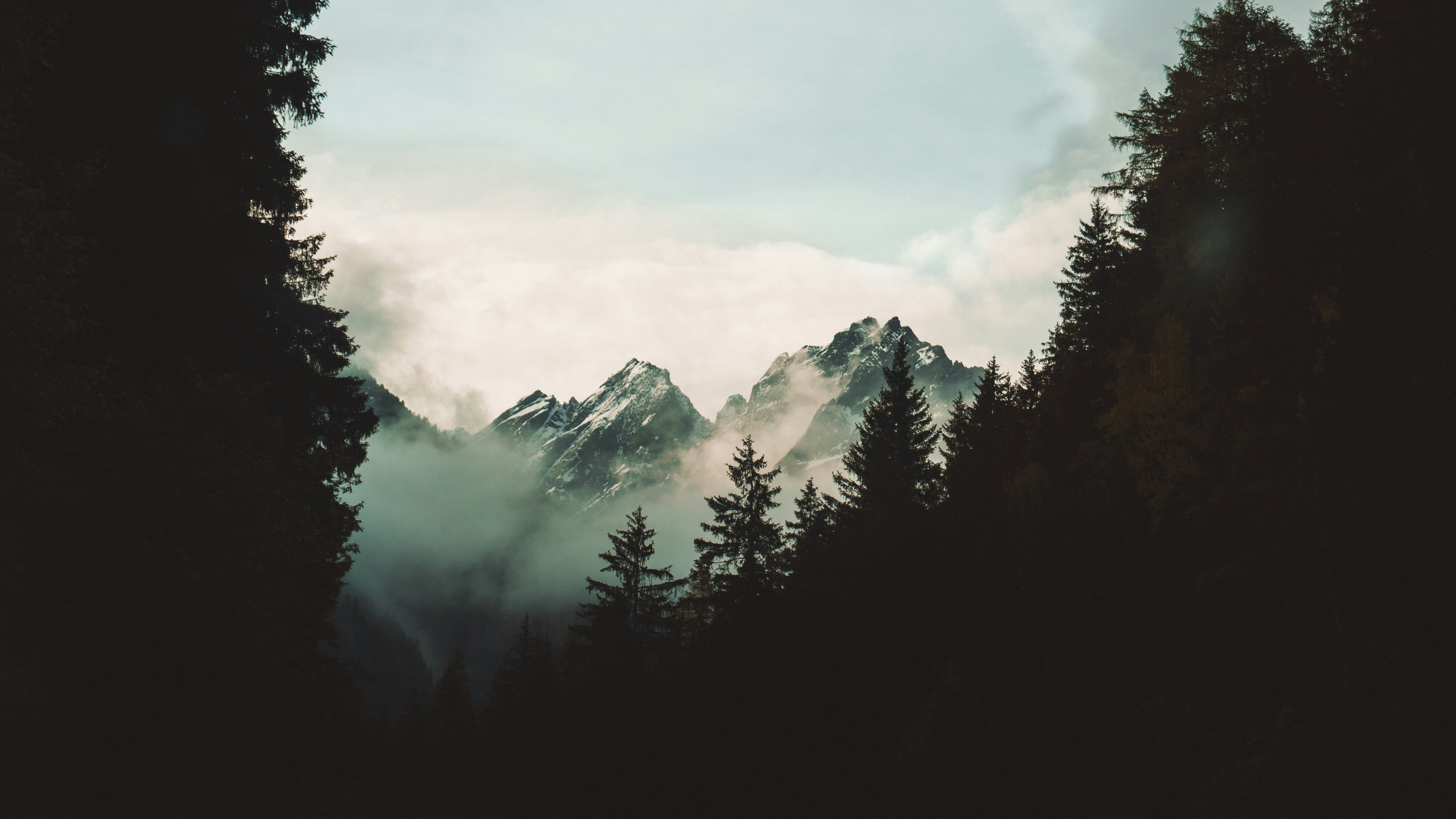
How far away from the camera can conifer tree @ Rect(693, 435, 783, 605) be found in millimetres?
38594

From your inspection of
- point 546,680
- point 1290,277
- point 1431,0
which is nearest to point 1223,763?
point 1290,277

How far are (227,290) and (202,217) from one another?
1.44 meters

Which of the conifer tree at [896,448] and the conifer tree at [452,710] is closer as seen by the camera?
the conifer tree at [896,448]

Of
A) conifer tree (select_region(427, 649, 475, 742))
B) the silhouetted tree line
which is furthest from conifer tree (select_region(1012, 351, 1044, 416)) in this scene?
conifer tree (select_region(427, 649, 475, 742))

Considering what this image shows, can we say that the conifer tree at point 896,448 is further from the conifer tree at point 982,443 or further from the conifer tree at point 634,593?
the conifer tree at point 634,593

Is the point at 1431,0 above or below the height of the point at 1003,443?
below

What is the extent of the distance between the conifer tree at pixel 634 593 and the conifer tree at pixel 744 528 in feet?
7.24

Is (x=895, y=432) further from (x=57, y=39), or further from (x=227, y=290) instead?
(x=57, y=39)

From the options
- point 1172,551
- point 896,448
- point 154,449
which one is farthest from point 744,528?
point 154,449

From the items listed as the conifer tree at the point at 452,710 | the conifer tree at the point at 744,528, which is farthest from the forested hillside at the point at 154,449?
the conifer tree at the point at 452,710

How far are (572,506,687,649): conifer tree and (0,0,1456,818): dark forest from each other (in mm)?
9871

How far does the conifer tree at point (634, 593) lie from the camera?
38.3 metres

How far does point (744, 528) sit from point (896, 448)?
899 centimetres

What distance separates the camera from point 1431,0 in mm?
11789
